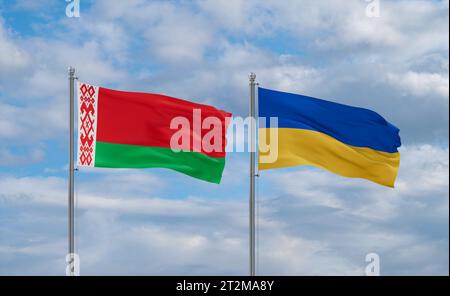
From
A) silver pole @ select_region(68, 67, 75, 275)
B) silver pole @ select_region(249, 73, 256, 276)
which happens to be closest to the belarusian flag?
silver pole @ select_region(68, 67, 75, 275)

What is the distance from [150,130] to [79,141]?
2261 mm

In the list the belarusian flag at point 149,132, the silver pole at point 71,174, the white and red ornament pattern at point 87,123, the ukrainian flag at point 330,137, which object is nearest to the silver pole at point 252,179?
the ukrainian flag at point 330,137

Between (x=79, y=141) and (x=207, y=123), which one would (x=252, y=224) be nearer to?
(x=207, y=123)

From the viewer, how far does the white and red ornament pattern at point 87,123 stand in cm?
2111

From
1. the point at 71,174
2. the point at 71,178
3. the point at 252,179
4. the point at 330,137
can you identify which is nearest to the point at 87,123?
the point at 71,174

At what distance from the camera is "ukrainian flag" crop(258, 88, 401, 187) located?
2302 cm

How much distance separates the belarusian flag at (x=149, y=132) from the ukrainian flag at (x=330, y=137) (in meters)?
1.51

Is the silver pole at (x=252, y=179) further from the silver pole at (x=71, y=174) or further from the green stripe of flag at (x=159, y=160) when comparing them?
the silver pole at (x=71, y=174)

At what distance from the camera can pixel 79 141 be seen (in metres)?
21.1

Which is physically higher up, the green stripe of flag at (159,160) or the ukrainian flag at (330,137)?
the ukrainian flag at (330,137)
